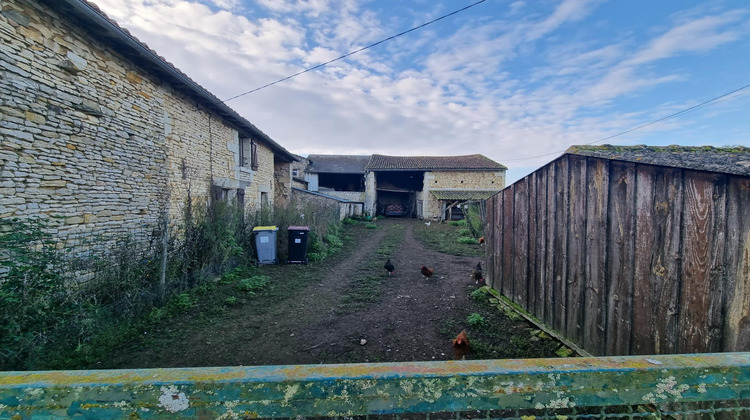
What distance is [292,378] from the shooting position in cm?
95

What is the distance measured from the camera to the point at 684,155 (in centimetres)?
281

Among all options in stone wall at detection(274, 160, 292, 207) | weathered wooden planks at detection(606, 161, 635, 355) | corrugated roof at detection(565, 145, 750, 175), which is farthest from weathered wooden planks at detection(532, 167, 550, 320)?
stone wall at detection(274, 160, 292, 207)

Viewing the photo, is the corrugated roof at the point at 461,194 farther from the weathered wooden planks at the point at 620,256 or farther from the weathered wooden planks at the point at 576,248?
the weathered wooden planks at the point at 620,256

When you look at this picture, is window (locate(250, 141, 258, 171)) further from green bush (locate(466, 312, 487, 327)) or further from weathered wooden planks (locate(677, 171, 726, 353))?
weathered wooden planks (locate(677, 171, 726, 353))

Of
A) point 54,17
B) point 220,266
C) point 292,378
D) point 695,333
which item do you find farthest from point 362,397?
point 220,266

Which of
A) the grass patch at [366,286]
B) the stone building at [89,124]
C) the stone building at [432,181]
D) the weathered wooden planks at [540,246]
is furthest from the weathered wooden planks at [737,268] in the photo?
the stone building at [432,181]

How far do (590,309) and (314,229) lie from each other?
9008 mm

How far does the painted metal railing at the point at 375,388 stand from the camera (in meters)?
0.88

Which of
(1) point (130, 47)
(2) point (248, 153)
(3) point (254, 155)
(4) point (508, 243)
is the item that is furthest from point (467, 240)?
(1) point (130, 47)

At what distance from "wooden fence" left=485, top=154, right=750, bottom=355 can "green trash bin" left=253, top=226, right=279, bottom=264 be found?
22.4 feet

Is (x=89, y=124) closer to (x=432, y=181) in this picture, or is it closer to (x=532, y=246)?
(x=532, y=246)

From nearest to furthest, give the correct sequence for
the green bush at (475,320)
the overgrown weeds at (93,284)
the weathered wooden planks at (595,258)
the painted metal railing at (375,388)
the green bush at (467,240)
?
the painted metal railing at (375,388)
the weathered wooden planks at (595,258)
the overgrown weeds at (93,284)
the green bush at (475,320)
the green bush at (467,240)

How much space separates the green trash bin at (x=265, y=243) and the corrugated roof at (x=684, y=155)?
769 centimetres

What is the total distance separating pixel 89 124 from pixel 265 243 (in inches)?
189
